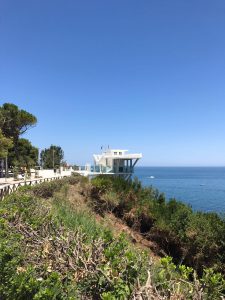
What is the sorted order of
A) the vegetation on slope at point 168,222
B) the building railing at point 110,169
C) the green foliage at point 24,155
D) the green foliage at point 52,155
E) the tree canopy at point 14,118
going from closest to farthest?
the vegetation on slope at point 168,222 → the tree canopy at point 14,118 → the building railing at point 110,169 → the green foliage at point 24,155 → the green foliage at point 52,155

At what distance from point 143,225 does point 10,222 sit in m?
8.42

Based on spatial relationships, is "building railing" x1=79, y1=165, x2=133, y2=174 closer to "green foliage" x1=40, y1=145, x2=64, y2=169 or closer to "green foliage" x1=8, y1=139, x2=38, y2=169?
"green foliage" x1=8, y1=139, x2=38, y2=169

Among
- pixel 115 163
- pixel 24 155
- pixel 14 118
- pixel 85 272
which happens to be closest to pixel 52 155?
Answer: pixel 24 155

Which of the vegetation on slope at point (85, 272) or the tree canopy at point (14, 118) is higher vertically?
the tree canopy at point (14, 118)

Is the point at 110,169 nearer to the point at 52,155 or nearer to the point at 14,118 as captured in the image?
the point at 14,118

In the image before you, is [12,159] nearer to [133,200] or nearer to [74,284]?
[133,200]

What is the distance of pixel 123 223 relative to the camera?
13.0 m

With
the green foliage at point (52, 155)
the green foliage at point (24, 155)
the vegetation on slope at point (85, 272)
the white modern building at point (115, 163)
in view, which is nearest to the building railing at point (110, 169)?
the white modern building at point (115, 163)

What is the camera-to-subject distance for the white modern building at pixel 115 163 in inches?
1869

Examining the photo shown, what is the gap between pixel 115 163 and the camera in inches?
1964

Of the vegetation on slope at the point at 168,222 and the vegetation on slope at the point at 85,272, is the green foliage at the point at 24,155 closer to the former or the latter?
the vegetation on slope at the point at 168,222

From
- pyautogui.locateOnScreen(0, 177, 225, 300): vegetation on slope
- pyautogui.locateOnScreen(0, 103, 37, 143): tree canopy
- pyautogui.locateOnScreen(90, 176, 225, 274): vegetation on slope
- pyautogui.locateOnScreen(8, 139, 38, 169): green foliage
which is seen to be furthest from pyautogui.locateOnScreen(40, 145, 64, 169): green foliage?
pyautogui.locateOnScreen(0, 177, 225, 300): vegetation on slope

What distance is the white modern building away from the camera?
156 feet

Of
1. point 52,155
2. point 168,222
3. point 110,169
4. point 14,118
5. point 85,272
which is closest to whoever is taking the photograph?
point 85,272
